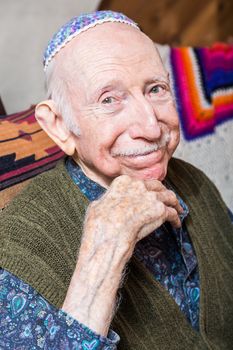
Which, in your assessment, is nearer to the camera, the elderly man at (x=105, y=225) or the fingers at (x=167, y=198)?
the elderly man at (x=105, y=225)

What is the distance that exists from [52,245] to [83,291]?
17 centimetres

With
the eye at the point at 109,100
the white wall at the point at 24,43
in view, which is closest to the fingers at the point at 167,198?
the eye at the point at 109,100

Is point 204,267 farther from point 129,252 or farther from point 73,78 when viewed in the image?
point 73,78

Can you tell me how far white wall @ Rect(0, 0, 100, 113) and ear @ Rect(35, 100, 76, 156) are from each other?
2.44 feet

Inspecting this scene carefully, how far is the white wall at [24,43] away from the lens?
1.82m

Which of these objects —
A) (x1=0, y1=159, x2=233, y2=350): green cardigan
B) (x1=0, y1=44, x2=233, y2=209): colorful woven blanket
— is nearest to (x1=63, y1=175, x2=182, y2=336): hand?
(x1=0, y1=159, x2=233, y2=350): green cardigan

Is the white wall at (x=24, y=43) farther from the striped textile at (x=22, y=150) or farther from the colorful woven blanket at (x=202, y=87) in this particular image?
the colorful woven blanket at (x=202, y=87)

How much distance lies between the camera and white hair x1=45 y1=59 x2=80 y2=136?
3.61 feet

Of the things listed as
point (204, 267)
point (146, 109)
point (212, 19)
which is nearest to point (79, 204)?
point (146, 109)

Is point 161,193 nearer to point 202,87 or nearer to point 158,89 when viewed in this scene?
point 158,89

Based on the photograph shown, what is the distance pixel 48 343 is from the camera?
2.91 feet

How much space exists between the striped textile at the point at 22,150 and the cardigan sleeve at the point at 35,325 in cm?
37

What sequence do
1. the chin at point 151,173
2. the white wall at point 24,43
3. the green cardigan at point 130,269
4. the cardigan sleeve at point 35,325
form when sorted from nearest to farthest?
the cardigan sleeve at point 35,325 < the green cardigan at point 130,269 < the chin at point 151,173 < the white wall at point 24,43

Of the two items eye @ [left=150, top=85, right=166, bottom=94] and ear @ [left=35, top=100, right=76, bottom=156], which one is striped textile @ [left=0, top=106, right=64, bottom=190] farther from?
eye @ [left=150, top=85, right=166, bottom=94]
